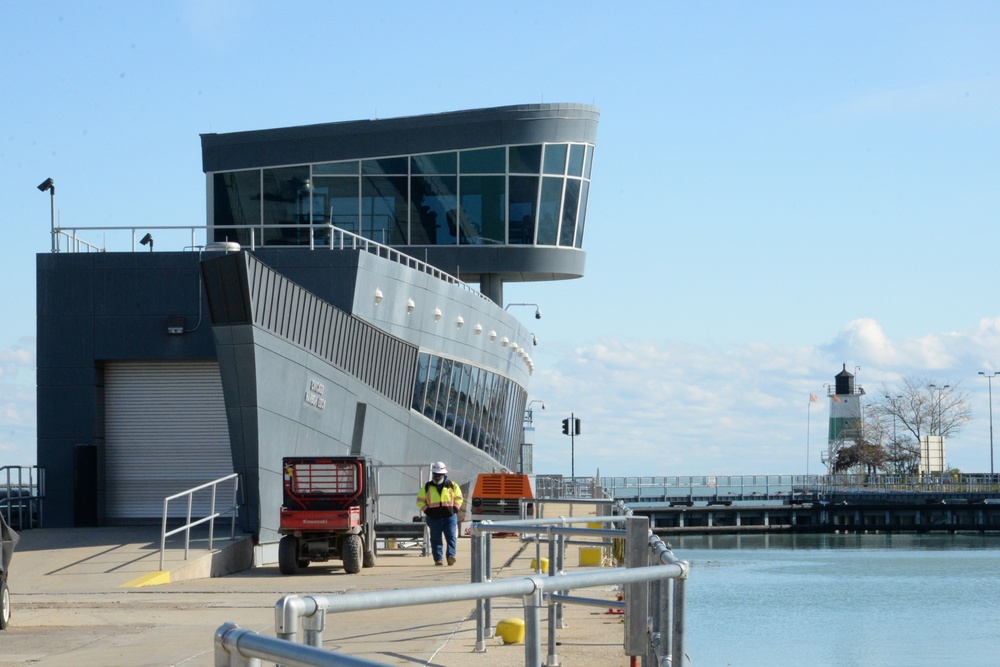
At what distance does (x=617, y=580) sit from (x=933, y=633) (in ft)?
87.3

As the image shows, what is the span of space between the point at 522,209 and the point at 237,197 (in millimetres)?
9564

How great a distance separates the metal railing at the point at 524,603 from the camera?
422 centimetres

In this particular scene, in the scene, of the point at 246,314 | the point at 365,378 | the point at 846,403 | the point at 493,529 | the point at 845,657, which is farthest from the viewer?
the point at 846,403

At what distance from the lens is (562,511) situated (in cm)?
3741

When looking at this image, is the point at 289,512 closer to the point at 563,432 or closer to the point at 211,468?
the point at 211,468

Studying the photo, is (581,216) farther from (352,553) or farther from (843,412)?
(843,412)

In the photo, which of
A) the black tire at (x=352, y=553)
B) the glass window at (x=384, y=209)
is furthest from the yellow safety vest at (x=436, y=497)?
the glass window at (x=384, y=209)

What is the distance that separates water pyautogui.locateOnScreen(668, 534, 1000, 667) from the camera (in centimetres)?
2725

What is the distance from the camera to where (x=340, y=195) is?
145ft

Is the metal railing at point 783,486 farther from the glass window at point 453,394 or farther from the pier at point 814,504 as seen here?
the glass window at point 453,394

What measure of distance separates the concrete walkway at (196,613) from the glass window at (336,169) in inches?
785

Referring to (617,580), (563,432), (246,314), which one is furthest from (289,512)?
(563,432)

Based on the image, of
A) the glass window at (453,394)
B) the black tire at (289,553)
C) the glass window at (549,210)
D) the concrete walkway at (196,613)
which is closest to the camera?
the concrete walkway at (196,613)

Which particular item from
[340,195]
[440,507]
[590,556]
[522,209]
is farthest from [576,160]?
[590,556]
